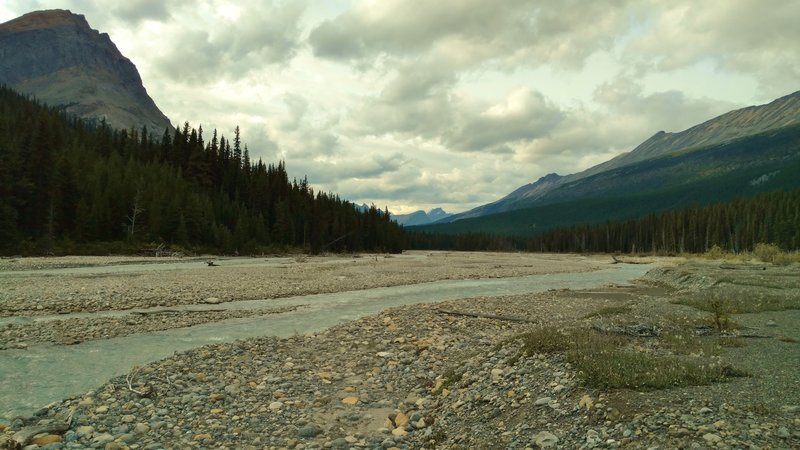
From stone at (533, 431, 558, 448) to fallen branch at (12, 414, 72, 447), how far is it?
8.73 m

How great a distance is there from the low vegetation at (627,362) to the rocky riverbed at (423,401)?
18 cm

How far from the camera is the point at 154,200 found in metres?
67.5

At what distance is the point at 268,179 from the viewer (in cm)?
10338

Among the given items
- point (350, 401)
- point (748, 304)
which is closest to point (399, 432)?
point (350, 401)

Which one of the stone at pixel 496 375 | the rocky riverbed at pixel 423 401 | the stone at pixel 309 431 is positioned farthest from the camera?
Result: the stone at pixel 496 375

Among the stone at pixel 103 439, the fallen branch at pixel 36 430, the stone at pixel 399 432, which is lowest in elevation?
the stone at pixel 399 432

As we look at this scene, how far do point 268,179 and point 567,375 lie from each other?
10067 centimetres

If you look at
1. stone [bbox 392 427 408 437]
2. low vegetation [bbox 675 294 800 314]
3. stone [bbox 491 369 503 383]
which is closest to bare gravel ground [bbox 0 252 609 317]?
stone [bbox 392 427 408 437]

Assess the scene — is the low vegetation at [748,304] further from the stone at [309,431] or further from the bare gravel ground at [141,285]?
the bare gravel ground at [141,285]

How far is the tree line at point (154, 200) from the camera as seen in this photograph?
187 feet

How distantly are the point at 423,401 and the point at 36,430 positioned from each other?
7681 mm

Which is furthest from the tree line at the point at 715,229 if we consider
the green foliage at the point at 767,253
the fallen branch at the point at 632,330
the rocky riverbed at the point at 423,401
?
the rocky riverbed at the point at 423,401

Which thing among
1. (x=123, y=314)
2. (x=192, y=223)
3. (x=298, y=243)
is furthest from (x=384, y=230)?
(x=123, y=314)

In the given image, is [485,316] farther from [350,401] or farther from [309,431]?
[309,431]
